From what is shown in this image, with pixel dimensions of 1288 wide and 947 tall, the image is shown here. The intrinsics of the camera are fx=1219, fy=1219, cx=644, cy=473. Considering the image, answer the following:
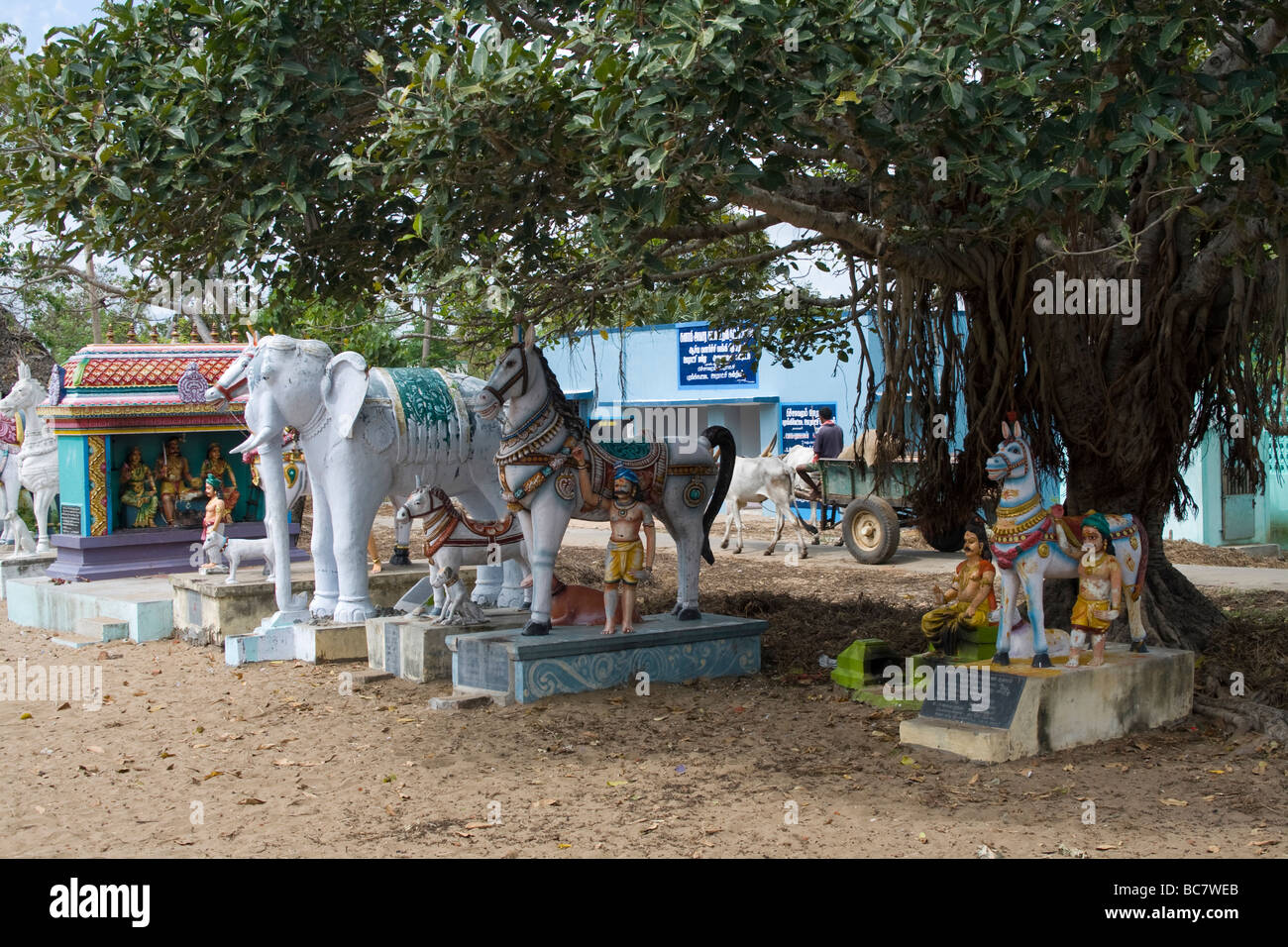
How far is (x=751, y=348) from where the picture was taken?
11.9m

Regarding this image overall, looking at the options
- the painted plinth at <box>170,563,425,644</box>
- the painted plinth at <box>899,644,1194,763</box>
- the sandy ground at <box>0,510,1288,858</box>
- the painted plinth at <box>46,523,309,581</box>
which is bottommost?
the sandy ground at <box>0,510,1288,858</box>

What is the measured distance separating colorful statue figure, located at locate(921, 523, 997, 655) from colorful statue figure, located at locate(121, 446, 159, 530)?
8.59 metres

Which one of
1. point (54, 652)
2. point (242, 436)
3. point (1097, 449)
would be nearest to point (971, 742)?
point (1097, 449)

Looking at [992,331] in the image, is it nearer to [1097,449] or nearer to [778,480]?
[1097,449]

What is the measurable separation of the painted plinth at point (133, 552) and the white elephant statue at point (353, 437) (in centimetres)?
283

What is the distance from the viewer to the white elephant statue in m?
9.28

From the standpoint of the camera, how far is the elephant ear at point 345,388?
9164 millimetres

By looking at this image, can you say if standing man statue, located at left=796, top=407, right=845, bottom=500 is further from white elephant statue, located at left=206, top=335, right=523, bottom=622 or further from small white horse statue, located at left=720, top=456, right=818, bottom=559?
white elephant statue, located at left=206, top=335, right=523, bottom=622

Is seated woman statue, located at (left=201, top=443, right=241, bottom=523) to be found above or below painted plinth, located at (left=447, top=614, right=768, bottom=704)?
above

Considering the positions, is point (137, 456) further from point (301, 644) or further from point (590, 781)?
point (590, 781)

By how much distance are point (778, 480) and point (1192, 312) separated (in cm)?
850

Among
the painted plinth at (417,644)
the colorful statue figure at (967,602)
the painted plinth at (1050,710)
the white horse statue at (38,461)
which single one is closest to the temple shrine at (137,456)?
the white horse statue at (38,461)

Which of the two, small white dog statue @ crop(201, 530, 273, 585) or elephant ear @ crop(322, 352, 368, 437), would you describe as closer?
elephant ear @ crop(322, 352, 368, 437)

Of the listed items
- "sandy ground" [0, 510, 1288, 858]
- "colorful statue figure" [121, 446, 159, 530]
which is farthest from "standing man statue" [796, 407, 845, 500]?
"sandy ground" [0, 510, 1288, 858]
